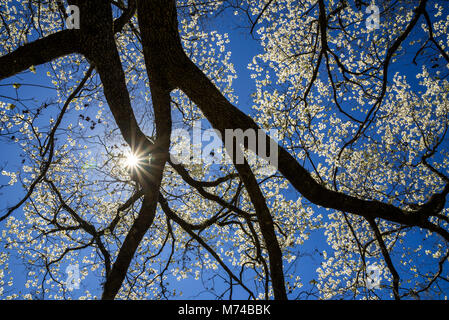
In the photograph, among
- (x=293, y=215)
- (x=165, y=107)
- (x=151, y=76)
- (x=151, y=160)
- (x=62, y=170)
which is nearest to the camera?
(x=151, y=76)

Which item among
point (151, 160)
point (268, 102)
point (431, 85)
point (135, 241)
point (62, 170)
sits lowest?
point (135, 241)

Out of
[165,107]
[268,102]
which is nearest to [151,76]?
[165,107]

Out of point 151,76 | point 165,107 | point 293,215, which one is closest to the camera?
point 151,76

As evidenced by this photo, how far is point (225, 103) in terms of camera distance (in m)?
2.80

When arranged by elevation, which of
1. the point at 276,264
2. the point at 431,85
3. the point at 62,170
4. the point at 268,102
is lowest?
the point at 276,264

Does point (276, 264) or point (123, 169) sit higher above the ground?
point (123, 169)

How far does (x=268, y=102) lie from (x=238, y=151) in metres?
5.01

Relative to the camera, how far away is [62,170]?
7078mm

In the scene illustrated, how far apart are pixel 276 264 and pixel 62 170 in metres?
7.43

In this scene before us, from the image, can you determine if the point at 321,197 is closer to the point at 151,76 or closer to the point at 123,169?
the point at 151,76

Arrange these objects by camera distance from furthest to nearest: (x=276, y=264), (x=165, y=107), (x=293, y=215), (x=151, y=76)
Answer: (x=293, y=215), (x=165, y=107), (x=151, y=76), (x=276, y=264)

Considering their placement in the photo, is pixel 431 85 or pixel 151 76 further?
pixel 431 85
